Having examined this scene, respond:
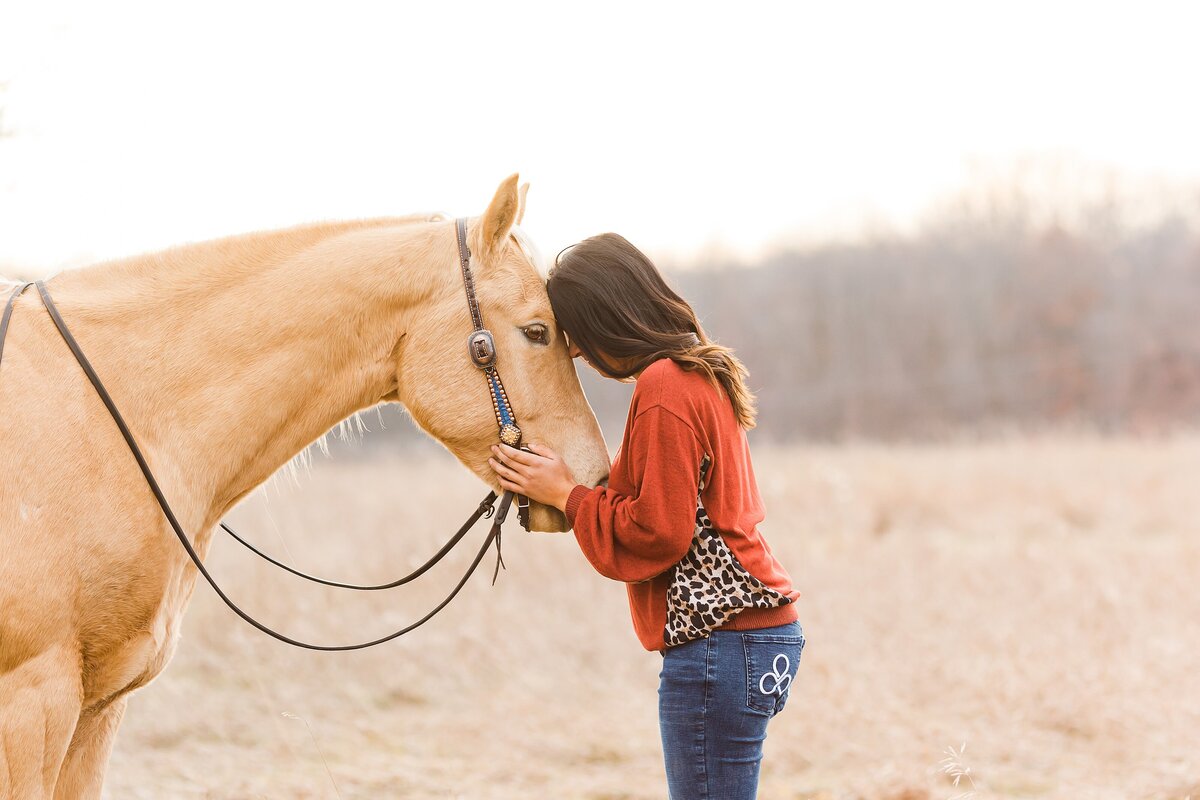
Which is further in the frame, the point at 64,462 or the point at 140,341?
the point at 140,341

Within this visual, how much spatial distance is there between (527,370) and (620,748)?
3.06 m

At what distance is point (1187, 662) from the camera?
5531mm

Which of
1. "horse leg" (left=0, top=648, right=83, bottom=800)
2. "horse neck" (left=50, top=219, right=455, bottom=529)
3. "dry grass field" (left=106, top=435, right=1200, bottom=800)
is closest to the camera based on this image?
"horse leg" (left=0, top=648, right=83, bottom=800)

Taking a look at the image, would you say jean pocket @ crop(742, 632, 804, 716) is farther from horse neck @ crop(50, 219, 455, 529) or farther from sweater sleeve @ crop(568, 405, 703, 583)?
horse neck @ crop(50, 219, 455, 529)

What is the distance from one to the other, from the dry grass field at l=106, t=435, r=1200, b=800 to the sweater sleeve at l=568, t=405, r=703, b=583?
4.13 ft

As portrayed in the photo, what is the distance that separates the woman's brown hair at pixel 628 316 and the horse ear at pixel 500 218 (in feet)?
0.58

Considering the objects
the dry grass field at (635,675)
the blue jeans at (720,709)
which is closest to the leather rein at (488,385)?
the blue jeans at (720,709)

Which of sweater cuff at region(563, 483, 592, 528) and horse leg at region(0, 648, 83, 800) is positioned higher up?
sweater cuff at region(563, 483, 592, 528)

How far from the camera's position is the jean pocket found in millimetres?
2385

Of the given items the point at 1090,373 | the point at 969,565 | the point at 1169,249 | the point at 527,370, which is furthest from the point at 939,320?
the point at 527,370

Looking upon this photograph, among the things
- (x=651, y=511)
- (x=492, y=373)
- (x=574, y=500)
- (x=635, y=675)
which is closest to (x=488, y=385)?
(x=492, y=373)

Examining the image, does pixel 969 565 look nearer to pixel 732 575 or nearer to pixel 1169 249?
pixel 732 575

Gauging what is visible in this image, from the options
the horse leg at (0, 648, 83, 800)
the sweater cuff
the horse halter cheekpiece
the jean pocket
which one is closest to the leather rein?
the horse halter cheekpiece

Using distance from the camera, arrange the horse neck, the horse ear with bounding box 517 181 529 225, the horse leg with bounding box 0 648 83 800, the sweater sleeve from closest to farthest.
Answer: the horse leg with bounding box 0 648 83 800
the sweater sleeve
the horse neck
the horse ear with bounding box 517 181 529 225
